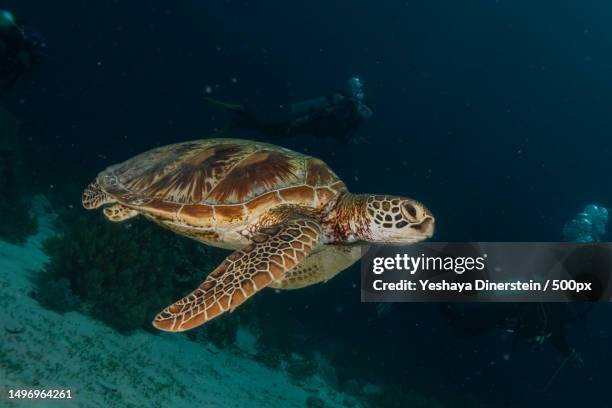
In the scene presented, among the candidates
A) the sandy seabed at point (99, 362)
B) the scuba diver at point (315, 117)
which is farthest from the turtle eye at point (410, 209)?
the scuba diver at point (315, 117)

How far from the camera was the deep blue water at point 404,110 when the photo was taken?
17906 millimetres

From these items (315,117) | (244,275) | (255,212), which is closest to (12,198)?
(255,212)

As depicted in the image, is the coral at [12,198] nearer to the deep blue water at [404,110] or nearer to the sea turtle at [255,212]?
the deep blue water at [404,110]

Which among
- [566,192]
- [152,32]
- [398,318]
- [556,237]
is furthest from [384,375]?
[566,192]

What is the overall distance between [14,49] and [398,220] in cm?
861

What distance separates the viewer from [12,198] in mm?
7770

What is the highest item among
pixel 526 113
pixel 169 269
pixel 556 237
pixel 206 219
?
pixel 206 219

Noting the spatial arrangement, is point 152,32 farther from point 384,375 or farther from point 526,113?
point 526,113

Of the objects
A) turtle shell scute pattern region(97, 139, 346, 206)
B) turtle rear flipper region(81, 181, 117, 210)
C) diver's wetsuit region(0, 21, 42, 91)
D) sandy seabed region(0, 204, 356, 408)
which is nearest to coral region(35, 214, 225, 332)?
sandy seabed region(0, 204, 356, 408)

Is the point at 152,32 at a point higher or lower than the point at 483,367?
higher

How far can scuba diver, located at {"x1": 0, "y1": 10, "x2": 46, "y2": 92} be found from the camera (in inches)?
300

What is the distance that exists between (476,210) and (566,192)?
43.6 metres

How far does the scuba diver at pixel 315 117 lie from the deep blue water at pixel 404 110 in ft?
14.8

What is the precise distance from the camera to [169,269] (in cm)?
741
